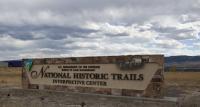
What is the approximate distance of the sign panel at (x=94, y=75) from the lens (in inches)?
480

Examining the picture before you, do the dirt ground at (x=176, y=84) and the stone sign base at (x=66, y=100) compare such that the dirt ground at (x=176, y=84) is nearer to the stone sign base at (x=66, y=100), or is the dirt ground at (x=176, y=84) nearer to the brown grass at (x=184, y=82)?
the brown grass at (x=184, y=82)

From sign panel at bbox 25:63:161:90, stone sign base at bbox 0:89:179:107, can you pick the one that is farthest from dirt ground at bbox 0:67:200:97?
stone sign base at bbox 0:89:179:107

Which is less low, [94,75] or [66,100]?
[94,75]

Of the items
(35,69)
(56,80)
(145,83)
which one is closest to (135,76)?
(145,83)

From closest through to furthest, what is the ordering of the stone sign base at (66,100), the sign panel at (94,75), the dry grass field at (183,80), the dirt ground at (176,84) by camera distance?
the stone sign base at (66,100) → the sign panel at (94,75) → the dirt ground at (176,84) → the dry grass field at (183,80)

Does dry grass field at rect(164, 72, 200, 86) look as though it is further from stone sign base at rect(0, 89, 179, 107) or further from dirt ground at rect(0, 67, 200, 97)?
stone sign base at rect(0, 89, 179, 107)

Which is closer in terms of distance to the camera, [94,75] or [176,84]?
[94,75]

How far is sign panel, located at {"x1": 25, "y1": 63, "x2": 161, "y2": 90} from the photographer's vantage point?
1220 centimetres

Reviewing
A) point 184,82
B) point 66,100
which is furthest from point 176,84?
point 66,100

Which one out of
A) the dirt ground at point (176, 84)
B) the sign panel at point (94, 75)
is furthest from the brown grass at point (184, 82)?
the sign panel at point (94, 75)

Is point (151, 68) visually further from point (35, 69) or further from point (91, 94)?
point (35, 69)

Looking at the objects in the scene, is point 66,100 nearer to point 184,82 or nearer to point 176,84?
point 176,84

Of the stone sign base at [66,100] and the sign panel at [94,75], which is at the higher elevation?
the sign panel at [94,75]

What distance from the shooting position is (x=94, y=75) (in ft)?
44.9
